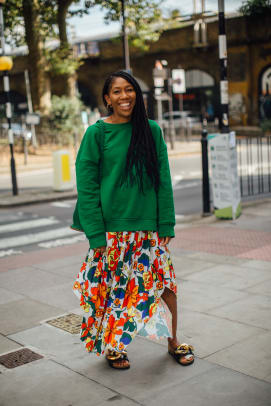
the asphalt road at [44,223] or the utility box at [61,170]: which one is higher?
the utility box at [61,170]

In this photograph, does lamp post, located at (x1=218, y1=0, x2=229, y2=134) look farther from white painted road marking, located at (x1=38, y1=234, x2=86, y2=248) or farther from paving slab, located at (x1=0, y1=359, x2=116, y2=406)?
paving slab, located at (x1=0, y1=359, x2=116, y2=406)

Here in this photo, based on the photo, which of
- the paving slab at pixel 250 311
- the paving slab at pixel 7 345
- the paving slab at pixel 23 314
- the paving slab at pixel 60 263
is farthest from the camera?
the paving slab at pixel 60 263

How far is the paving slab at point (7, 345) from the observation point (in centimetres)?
414

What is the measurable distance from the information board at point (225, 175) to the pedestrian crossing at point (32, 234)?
2.33 m

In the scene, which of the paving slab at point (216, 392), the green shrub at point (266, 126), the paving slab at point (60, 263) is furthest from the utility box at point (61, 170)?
the green shrub at point (266, 126)

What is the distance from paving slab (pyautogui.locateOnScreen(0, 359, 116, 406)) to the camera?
3250 mm

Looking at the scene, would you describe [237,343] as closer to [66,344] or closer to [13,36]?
[66,344]

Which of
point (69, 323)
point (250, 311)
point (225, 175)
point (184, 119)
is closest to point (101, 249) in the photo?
point (69, 323)

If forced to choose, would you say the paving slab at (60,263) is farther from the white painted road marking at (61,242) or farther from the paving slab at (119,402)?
the paving slab at (119,402)

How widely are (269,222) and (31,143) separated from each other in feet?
62.8

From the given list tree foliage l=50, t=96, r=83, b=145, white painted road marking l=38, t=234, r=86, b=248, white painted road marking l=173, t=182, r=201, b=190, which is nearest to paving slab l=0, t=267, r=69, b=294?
white painted road marking l=38, t=234, r=86, b=248

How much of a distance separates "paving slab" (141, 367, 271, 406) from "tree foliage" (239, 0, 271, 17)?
2828 centimetres

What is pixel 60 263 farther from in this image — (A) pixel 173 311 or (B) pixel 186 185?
(B) pixel 186 185

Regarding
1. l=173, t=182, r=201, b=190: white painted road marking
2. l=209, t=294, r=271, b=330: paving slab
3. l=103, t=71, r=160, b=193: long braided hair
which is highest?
l=103, t=71, r=160, b=193: long braided hair
